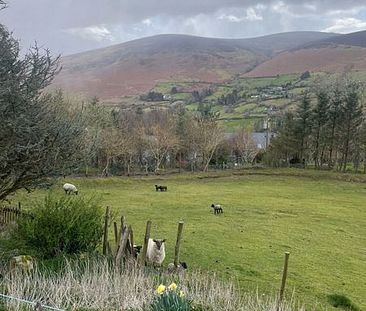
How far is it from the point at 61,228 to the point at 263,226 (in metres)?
16.7

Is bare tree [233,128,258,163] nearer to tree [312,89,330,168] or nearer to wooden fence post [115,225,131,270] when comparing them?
tree [312,89,330,168]

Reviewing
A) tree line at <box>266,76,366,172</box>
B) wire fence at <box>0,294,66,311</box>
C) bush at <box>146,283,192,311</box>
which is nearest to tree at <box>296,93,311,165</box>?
tree line at <box>266,76,366,172</box>

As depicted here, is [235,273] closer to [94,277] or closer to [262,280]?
[262,280]

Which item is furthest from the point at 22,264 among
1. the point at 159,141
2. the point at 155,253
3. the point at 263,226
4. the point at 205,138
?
the point at 205,138

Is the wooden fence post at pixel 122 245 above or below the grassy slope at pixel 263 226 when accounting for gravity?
above

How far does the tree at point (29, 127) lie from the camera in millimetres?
13219

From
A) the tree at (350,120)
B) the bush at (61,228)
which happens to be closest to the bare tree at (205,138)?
the tree at (350,120)

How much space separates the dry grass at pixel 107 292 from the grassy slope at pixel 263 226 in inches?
166

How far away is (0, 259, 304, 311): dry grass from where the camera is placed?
1086 centimetres

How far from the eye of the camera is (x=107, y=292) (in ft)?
37.6

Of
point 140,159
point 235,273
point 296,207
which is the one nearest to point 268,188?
point 296,207

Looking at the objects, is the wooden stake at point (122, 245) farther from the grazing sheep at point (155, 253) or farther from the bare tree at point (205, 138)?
the bare tree at point (205, 138)

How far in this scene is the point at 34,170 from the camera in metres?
14.6

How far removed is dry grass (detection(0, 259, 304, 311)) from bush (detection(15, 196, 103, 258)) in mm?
2636
